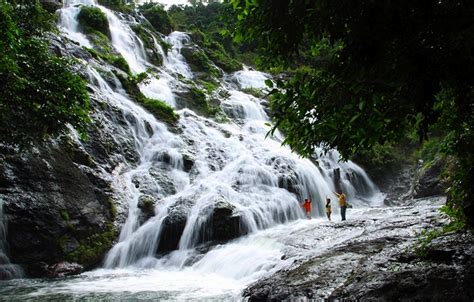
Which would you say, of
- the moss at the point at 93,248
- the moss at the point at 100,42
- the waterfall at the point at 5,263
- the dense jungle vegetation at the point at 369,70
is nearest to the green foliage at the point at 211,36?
the moss at the point at 100,42

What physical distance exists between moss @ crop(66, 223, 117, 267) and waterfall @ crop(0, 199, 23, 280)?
1.42m

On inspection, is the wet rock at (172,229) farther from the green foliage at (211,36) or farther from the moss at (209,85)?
the moss at (209,85)

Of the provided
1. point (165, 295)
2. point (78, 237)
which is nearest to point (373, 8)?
point (165, 295)

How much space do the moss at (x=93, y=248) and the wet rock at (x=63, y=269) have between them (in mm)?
203

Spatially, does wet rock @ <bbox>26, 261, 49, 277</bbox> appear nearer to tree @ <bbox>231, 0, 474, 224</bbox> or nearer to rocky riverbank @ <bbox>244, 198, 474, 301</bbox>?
rocky riverbank @ <bbox>244, 198, 474, 301</bbox>

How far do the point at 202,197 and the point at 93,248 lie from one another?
4.50 m

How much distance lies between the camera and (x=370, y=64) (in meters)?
4.16

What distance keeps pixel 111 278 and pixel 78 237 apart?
235 centimetres

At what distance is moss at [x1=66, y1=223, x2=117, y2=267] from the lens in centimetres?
1184

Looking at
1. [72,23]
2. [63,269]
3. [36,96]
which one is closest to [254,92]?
[72,23]

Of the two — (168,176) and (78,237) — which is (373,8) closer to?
(78,237)

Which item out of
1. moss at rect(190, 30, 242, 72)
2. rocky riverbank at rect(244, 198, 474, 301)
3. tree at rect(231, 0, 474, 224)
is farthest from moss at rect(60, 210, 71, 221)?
moss at rect(190, 30, 242, 72)

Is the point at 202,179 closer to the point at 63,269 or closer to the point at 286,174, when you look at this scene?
the point at 286,174

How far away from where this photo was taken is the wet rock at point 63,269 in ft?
36.0
